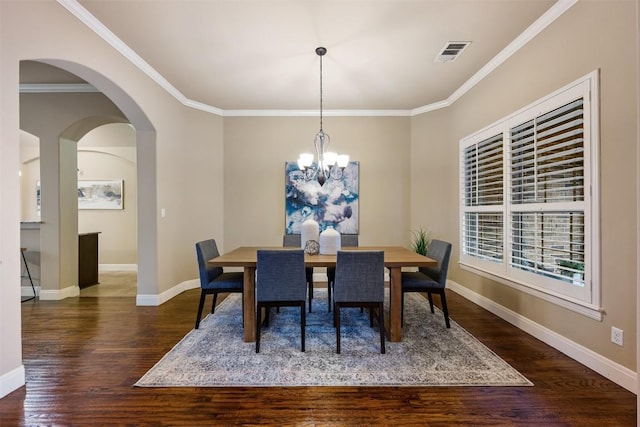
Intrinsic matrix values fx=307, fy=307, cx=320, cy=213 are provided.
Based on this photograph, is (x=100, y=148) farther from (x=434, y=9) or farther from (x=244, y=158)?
(x=434, y=9)

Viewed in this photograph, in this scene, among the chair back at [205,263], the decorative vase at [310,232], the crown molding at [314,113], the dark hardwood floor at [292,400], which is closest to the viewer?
the dark hardwood floor at [292,400]

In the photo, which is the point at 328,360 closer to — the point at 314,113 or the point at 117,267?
the point at 314,113

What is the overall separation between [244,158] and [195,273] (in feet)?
6.56

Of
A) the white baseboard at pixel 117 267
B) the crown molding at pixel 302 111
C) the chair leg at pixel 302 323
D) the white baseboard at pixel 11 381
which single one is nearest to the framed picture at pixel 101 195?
the white baseboard at pixel 117 267

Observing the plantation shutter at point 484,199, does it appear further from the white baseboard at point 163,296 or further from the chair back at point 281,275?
the white baseboard at point 163,296

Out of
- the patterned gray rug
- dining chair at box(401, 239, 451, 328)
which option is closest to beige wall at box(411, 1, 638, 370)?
the patterned gray rug

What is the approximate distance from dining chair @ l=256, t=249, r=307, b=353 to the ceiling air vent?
2528 mm

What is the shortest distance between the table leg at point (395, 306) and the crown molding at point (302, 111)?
2.48 metres

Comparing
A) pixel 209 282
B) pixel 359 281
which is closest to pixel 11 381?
pixel 209 282

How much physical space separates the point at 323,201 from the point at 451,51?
107 inches

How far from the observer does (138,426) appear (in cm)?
168

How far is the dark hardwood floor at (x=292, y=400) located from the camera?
173 cm

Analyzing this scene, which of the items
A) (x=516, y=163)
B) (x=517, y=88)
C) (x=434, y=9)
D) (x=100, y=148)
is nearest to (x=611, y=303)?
(x=516, y=163)

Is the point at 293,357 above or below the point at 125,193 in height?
below
